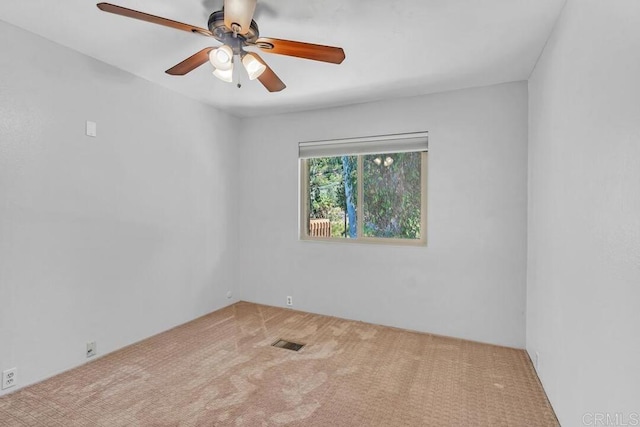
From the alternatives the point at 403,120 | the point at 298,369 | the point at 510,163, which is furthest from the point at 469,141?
the point at 298,369

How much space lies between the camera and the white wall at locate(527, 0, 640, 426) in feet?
Answer: 3.67

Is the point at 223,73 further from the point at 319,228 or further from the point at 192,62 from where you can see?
the point at 319,228

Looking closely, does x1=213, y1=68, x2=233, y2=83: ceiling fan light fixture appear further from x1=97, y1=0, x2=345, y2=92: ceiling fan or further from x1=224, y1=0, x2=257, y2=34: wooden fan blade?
x1=224, y1=0, x2=257, y2=34: wooden fan blade

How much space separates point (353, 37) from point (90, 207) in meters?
2.37

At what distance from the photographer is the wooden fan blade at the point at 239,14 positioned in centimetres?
149

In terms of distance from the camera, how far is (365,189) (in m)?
3.65

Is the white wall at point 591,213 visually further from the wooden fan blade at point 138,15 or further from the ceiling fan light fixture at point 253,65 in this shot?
the wooden fan blade at point 138,15

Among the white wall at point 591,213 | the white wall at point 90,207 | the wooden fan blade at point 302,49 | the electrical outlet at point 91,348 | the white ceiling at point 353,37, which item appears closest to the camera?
the white wall at point 591,213

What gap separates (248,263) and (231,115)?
1.89m

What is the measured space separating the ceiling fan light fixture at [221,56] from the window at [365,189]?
1961mm

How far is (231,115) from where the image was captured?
4055 millimetres

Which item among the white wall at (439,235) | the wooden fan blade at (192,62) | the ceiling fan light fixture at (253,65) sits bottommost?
the white wall at (439,235)

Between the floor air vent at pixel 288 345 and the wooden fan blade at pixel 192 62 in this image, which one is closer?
the wooden fan blade at pixel 192 62

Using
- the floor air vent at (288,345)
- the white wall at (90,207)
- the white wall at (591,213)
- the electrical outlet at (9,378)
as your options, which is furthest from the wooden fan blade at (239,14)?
the electrical outlet at (9,378)
